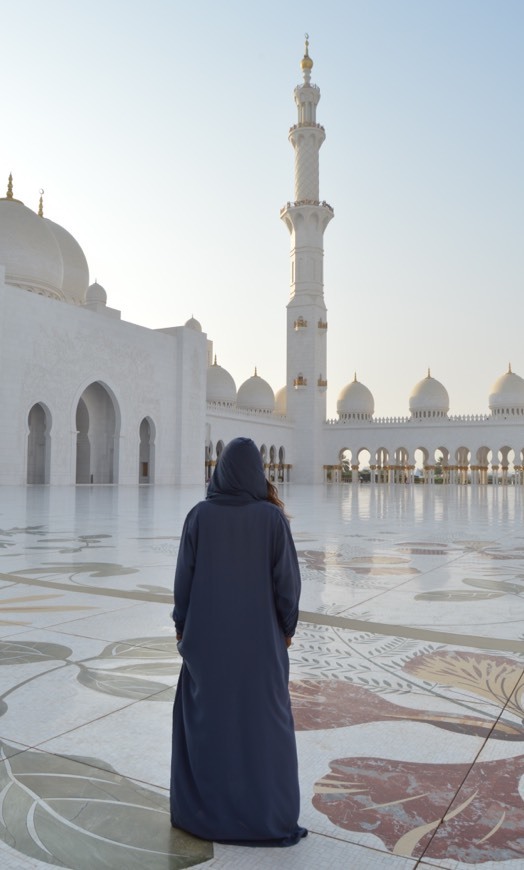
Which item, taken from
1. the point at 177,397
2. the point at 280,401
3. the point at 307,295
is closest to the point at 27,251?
the point at 177,397

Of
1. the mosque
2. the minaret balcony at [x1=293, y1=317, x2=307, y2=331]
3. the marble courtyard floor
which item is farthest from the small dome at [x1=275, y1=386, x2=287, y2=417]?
the marble courtyard floor

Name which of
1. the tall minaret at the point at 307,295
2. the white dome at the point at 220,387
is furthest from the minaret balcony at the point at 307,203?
the white dome at the point at 220,387

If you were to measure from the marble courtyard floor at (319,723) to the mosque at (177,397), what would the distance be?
14551 mm

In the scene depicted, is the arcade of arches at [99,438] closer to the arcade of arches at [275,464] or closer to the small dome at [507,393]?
the arcade of arches at [275,464]

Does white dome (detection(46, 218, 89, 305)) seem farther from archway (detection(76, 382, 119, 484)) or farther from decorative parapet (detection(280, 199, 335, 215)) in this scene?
decorative parapet (detection(280, 199, 335, 215))

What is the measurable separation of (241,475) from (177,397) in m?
20.9

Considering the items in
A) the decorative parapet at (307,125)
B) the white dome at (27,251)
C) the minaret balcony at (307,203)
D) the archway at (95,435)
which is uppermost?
the decorative parapet at (307,125)

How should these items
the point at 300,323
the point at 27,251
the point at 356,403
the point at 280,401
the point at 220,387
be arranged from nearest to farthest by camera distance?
1. the point at 27,251
2. the point at 300,323
3. the point at 220,387
4. the point at 356,403
5. the point at 280,401

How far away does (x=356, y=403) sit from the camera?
37594 mm

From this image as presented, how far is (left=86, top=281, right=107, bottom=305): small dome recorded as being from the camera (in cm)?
2536

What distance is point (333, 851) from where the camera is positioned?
122cm

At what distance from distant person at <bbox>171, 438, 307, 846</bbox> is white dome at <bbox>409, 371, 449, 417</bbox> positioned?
35.6m

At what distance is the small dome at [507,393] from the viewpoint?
3472 cm

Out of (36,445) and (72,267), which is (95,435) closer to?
(36,445)
